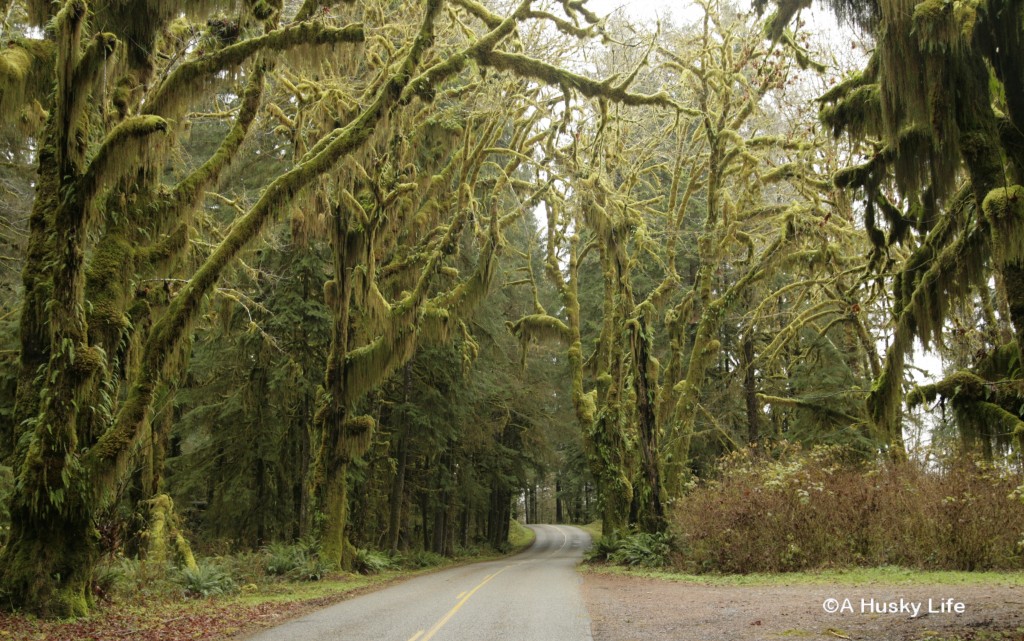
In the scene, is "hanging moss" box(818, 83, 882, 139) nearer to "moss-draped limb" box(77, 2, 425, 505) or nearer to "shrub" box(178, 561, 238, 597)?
"moss-draped limb" box(77, 2, 425, 505)

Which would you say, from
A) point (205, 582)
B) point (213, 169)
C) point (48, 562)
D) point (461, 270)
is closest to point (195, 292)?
point (213, 169)

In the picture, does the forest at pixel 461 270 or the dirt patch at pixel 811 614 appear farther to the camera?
the forest at pixel 461 270

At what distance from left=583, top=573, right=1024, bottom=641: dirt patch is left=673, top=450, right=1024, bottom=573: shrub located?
8.08 ft

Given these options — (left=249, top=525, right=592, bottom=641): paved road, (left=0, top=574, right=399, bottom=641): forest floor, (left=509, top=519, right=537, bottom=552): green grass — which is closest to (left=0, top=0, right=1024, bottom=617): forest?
(left=0, top=574, right=399, bottom=641): forest floor

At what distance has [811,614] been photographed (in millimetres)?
7543

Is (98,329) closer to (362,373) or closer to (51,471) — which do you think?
(51,471)

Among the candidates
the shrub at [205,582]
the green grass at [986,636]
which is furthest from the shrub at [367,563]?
the green grass at [986,636]

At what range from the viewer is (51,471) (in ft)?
26.2

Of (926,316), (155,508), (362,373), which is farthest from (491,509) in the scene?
(926,316)

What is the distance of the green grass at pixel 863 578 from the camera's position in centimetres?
934

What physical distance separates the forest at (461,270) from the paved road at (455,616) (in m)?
2.93

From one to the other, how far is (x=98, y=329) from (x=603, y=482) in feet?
49.7

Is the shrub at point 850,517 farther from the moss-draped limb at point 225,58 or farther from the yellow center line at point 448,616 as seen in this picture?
the moss-draped limb at point 225,58

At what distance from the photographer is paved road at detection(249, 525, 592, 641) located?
7.50 metres
